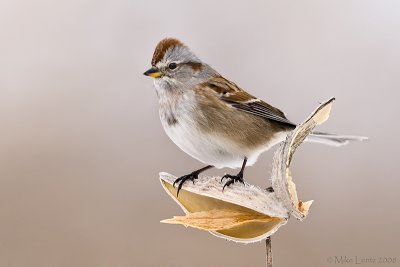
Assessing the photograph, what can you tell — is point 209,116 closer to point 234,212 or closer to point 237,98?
point 237,98

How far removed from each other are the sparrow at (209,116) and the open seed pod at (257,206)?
0.39 m

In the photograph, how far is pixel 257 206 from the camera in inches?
32.1

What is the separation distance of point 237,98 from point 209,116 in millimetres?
150

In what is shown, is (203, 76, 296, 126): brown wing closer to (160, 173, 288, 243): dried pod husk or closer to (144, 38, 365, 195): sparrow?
(144, 38, 365, 195): sparrow

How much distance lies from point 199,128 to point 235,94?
24 centimetres

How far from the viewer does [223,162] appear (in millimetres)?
1360

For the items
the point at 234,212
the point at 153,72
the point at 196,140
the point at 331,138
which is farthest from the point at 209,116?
the point at 234,212

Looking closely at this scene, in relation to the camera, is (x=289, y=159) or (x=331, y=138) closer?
(x=289, y=159)

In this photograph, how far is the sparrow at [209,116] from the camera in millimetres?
1338

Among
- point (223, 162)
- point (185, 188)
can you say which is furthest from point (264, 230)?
point (223, 162)

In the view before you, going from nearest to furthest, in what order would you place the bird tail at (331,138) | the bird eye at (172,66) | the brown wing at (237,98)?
1. the bird tail at (331,138)
2. the bird eye at (172,66)
3. the brown wing at (237,98)

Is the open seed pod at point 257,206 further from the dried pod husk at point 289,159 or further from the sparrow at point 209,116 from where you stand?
the sparrow at point 209,116

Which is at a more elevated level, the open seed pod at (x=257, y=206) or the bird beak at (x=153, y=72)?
the bird beak at (x=153, y=72)

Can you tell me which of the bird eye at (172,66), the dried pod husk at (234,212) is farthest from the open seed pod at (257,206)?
the bird eye at (172,66)
